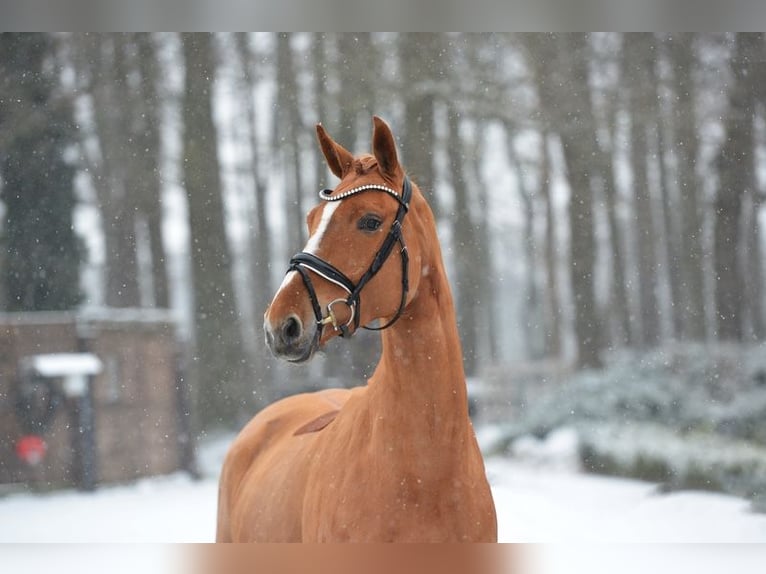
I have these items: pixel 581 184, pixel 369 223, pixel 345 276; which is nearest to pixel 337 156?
pixel 369 223

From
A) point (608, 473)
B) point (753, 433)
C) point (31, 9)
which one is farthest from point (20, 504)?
point (753, 433)

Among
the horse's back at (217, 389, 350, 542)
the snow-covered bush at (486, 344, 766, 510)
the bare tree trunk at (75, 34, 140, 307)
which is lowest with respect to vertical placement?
the snow-covered bush at (486, 344, 766, 510)

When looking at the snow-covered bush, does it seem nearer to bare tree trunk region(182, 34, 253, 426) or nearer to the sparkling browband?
bare tree trunk region(182, 34, 253, 426)

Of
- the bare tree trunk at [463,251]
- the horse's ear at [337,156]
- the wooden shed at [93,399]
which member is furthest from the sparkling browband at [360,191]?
the wooden shed at [93,399]

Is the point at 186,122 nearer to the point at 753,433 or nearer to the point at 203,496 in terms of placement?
Result: the point at 203,496

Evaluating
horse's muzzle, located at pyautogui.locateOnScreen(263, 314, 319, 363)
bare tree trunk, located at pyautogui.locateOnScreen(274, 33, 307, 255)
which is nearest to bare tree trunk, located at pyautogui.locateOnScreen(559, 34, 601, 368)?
bare tree trunk, located at pyautogui.locateOnScreen(274, 33, 307, 255)

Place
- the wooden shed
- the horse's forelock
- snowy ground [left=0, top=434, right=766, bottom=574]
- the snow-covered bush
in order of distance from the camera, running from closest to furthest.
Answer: the horse's forelock < snowy ground [left=0, top=434, right=766, bottom=574] < the snow-covered bush < the wooden shed

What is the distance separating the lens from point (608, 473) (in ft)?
A: 17.9

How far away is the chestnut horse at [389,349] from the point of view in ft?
6.00

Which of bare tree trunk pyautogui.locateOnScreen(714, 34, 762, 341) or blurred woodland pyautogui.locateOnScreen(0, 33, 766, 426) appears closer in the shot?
bare tree trunk pyautogui.locateOnScreen(714, 34, 762, 341)

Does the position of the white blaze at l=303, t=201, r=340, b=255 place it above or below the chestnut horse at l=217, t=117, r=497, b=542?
above

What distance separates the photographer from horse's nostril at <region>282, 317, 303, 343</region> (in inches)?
68.6

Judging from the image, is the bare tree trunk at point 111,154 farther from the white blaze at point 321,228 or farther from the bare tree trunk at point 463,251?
the white blaze at point 321,228

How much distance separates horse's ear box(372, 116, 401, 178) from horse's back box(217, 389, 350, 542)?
84 centimetres
